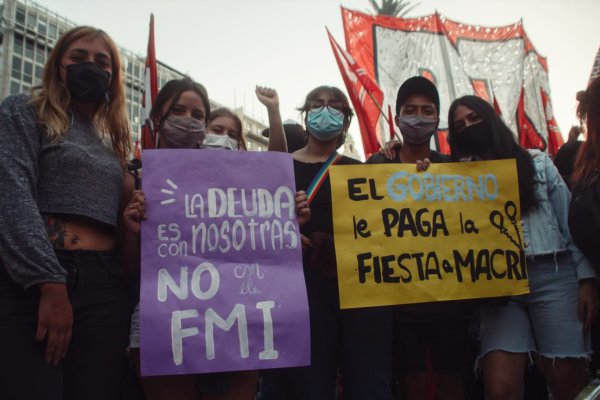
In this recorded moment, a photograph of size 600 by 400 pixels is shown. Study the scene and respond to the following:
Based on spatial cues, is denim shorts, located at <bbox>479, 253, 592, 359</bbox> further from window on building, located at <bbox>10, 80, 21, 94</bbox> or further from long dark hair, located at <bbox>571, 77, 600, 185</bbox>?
window on building, located at <bbox>10, 80, 21, 94</bbox>

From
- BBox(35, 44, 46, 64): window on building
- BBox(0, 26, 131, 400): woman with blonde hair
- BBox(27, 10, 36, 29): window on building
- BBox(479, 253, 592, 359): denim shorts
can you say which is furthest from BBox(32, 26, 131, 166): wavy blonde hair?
BBox(27, 10, 36, 29): window on building

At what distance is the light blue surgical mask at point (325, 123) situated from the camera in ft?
9.30

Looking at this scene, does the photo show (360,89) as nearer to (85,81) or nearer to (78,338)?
(85,81)

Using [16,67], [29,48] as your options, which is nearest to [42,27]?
[29,48]

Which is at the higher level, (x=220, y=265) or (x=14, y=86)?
(x=14, y=86)

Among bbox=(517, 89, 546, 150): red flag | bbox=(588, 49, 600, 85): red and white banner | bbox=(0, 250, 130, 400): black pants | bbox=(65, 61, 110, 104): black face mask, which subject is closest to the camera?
bbox=(0, 250, 130, 400): black pants

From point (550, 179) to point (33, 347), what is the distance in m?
2.65

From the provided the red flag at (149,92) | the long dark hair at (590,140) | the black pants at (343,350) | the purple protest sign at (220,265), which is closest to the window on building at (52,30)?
the red flag at (149,92)

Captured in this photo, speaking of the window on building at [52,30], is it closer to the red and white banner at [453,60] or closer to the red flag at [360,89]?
the red and white banner at [453,60]

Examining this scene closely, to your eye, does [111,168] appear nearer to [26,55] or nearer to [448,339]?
[448,339]

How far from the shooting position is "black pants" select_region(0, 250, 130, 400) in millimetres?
1598

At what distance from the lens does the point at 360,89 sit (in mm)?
5531

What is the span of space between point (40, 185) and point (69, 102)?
1.55 ft

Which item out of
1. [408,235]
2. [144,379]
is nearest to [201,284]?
[144,379]
